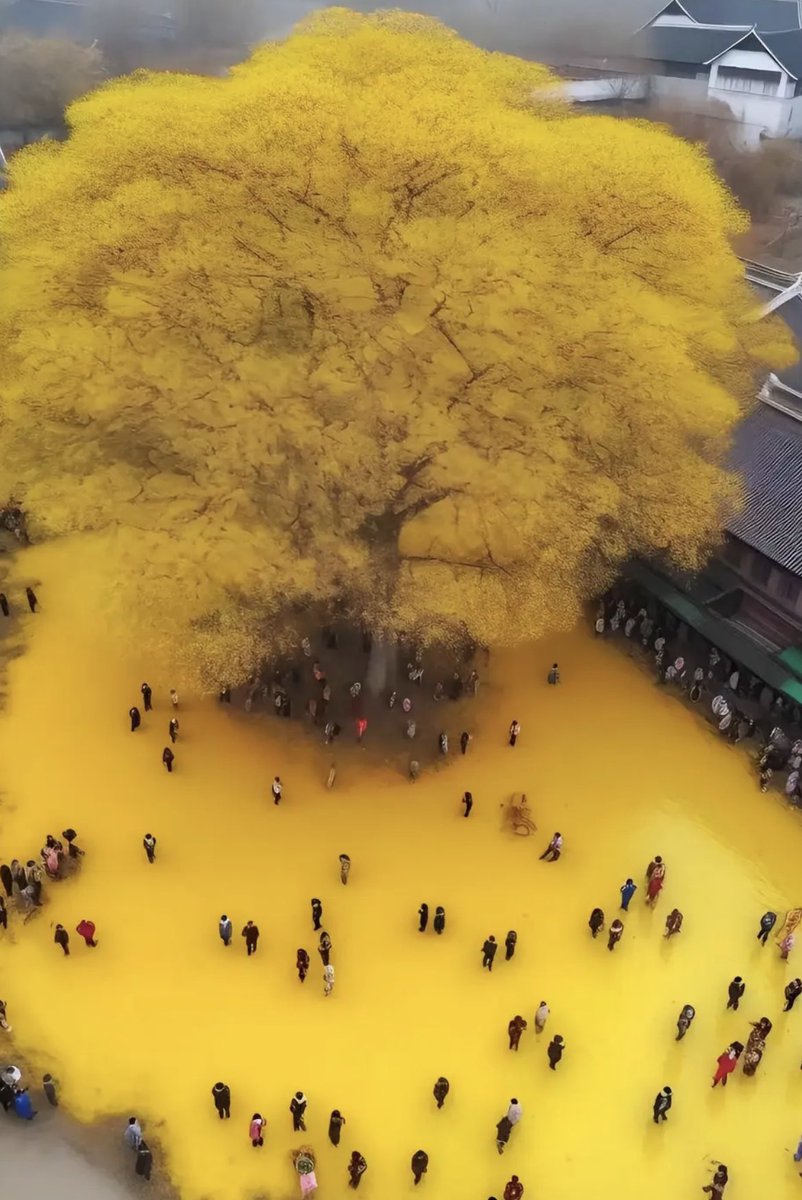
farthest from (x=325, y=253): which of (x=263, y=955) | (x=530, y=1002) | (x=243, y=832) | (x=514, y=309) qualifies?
(x=530, y=1002)

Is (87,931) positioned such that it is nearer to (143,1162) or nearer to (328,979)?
(143,1162)

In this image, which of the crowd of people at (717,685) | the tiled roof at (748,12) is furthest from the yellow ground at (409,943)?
the tiled roof at (748,12)

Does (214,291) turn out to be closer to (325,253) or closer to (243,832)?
(325,253)

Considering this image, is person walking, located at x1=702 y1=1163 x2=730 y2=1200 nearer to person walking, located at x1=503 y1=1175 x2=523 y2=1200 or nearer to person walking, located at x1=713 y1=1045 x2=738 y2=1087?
person walking, located at x1=713 y1=1045 x2=738 y2=1087

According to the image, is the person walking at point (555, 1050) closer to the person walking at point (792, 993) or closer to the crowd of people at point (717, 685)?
the person walking at point (792, 993)

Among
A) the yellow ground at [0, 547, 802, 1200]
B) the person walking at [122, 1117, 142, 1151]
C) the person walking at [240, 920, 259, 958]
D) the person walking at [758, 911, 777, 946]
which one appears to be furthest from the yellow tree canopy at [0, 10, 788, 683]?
the person walking at [122, 1117, 142, 1151]
